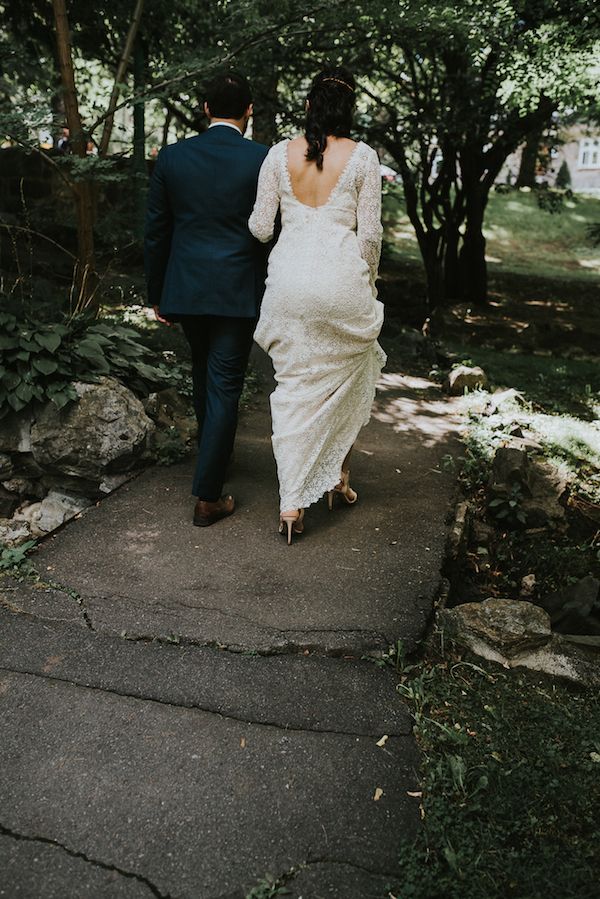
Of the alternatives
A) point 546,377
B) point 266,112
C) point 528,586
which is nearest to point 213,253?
point 528,586

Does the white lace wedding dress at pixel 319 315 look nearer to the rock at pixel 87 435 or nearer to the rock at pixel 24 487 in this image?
the rock at pixel 87 435

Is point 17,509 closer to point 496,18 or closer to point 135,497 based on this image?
point 135,497

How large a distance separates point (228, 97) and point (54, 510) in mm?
2748

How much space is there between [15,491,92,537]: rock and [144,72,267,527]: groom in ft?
3.65

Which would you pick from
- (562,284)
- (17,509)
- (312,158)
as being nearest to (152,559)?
(17,509)

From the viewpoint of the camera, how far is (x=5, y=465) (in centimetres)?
489

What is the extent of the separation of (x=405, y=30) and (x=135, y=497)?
5.13 meters

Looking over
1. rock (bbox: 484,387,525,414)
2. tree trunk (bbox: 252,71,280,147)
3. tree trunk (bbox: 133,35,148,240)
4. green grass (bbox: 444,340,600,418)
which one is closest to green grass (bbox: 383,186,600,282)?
tree trunk (bbox: 252,71,280,147)

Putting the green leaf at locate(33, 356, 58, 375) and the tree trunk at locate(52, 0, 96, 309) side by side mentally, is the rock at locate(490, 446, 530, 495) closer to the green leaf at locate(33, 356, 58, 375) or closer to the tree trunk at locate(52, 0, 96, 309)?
the green leaf at locate(33, 356, 58, 375)

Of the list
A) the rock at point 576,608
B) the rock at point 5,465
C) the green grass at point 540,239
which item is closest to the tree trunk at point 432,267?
the green grass at point 540,239

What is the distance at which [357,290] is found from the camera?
3.78m

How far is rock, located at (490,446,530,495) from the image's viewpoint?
5.06 meters

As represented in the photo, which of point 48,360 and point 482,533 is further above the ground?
point 48,360

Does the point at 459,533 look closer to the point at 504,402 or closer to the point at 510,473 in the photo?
the point at 510,473
